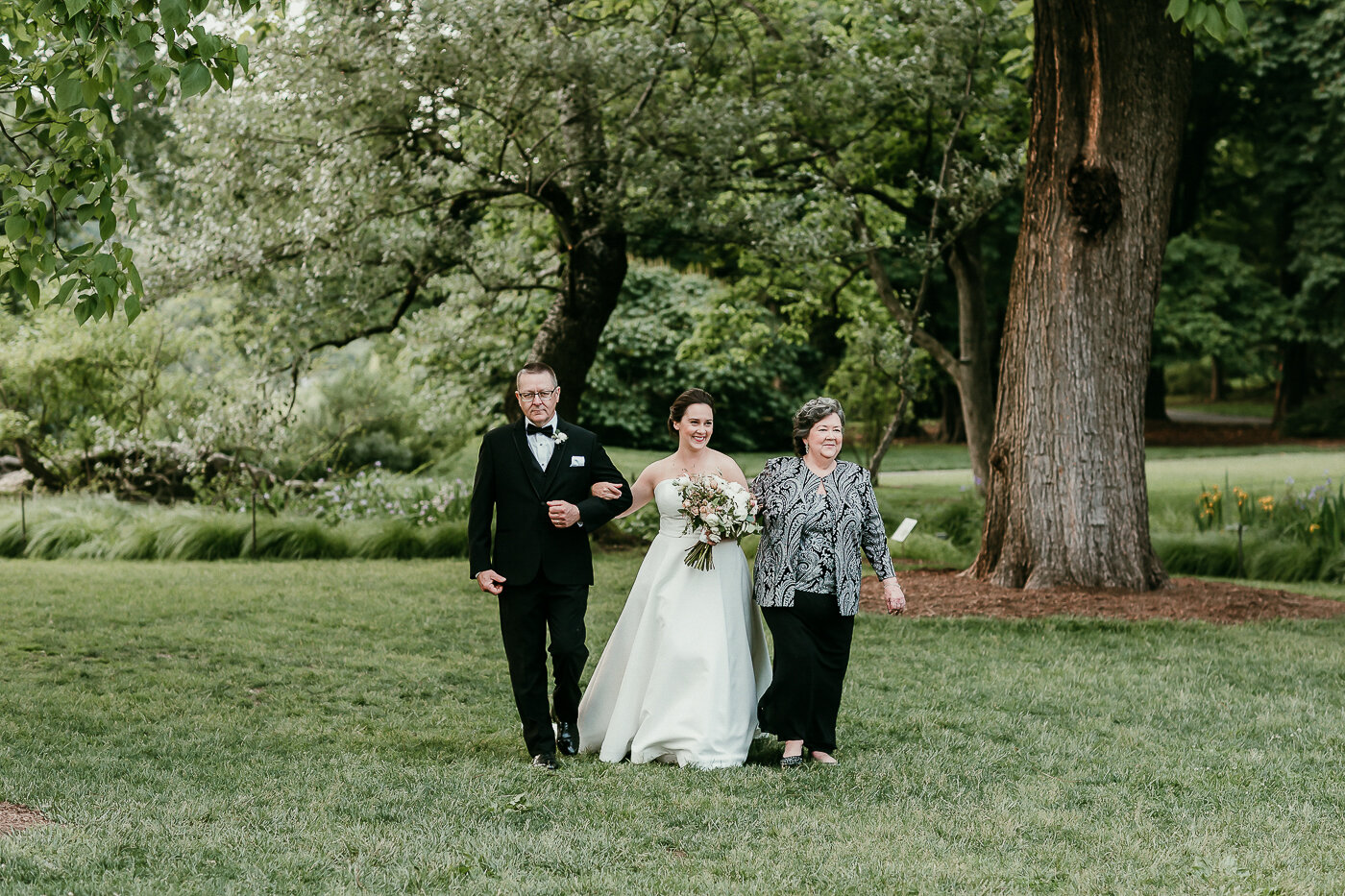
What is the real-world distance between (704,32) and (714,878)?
36.9 ft

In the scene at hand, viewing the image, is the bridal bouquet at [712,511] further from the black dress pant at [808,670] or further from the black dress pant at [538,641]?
the black dress pant at [538,641]

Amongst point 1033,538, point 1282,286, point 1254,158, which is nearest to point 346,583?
point 1033,538

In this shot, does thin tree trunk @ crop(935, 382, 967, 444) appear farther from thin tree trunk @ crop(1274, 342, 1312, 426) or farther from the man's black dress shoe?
the man's black dress shoe

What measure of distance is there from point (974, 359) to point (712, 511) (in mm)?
11705

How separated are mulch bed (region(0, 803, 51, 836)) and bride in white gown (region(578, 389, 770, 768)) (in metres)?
2.44

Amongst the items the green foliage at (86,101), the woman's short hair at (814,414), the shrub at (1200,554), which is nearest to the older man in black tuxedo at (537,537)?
the woman's short hair at (814,414)

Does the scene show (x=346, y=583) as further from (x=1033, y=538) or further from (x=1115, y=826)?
(x=1115, y=826)

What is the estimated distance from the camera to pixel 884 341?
15.4 m

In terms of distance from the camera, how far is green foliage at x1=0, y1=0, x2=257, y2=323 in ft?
16.7

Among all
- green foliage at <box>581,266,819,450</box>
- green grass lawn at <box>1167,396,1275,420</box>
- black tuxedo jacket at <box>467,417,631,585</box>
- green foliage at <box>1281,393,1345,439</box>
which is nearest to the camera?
black tuxedo jacket at <box>467,417,631,585</box>

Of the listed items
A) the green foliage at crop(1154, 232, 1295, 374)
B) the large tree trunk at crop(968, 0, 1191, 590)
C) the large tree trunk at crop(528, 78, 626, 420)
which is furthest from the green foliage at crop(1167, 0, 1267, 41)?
the green foliage at crop(1154, 232, 1295, 374)

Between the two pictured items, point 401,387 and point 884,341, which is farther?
point 401,387

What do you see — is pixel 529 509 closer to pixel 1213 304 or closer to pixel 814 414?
pixel 814 414

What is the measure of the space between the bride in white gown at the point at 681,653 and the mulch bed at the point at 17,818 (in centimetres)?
244
